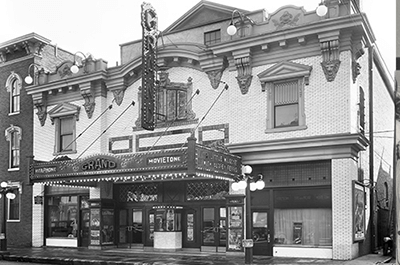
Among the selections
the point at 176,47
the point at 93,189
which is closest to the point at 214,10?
the point at 176,47

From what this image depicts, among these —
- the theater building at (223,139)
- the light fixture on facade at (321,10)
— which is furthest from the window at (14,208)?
the light fixture on facade at (321,10)

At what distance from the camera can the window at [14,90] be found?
2786 centimetres

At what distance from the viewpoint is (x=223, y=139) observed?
20.7 metres

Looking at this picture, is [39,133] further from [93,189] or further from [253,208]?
[253,208]

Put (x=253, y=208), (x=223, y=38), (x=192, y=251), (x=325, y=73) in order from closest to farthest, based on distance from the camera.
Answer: (x=325, y=73)
(x=253, y=208)
(x=192, y=251)
(x=223, y=38)

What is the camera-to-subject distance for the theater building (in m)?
18.0

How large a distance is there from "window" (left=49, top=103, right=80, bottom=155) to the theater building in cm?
7

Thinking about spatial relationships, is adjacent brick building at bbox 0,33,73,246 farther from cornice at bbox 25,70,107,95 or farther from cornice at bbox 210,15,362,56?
cornice at bbox 210,15,362,56

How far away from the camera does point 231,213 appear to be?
2005cm

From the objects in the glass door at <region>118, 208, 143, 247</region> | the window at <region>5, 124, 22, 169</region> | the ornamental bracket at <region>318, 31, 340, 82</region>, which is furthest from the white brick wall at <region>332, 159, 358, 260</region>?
the window at <region>5, 124, 22, 169</region>

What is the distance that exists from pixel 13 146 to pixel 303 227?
17.0 meters

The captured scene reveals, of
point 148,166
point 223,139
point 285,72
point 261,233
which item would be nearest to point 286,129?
point 285,72

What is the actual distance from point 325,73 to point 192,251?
926 cm

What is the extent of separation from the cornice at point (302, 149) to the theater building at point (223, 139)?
4cm
